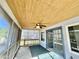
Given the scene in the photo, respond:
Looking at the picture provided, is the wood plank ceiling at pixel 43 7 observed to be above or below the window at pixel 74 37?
above

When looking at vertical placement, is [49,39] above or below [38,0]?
below

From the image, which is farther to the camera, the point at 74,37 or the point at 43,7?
the point at 74,37

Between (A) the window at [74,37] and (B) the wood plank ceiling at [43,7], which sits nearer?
(B) the wood plank ceiling at [43,7]

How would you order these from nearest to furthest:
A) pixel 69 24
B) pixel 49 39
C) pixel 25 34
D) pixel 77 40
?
pixel 77 40, pixel 69 24, pixel 49 39, pixel 25 34

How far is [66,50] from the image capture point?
395 centimetres

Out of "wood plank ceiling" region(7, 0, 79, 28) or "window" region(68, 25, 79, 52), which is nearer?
"wood plank ceiling" region(7, 0, 79, 28)

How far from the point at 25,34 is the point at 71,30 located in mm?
6780


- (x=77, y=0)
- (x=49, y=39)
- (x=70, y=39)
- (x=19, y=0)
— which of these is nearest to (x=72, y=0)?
(x=77, y=0)

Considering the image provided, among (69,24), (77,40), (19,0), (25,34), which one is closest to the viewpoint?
(19,0)

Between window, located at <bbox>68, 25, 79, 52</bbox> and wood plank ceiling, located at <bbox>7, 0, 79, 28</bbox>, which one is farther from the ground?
wood plank ceiling, located at <bbox>7, 0, 79, 28</bbox>

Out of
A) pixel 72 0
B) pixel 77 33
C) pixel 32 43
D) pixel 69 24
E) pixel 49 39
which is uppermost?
pixel 72 0

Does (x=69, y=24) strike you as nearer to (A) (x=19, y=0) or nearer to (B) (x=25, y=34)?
(A) (x=19, y=0)

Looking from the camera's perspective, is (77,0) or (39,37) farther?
(39,37)

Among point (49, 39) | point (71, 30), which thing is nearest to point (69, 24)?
point (71, 30)
